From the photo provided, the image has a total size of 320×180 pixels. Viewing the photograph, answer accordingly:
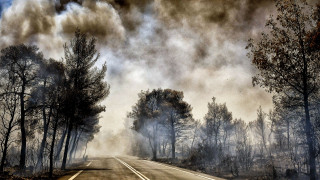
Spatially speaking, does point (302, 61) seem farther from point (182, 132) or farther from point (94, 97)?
point (182, 132)

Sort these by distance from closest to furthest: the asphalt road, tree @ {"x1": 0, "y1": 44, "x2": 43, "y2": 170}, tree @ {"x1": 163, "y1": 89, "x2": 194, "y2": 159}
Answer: the asphalt road → tree @ {"x1": 0, "y1": 44, "x2": 43, "y2": 170} → tree @ {"x1": 163, "y1": 89, "x2": 194, "y2": 159}

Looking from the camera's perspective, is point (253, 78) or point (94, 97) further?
point (94, 97)

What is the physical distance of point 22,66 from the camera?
66.0 feet

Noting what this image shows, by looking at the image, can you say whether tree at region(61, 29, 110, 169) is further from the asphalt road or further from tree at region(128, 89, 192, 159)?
tree at region(128, 89, 192, 159)

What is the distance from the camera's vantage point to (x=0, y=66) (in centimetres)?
1898

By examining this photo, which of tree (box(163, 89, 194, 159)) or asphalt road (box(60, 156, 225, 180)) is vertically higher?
tree (box(163, 89, 194, 159))

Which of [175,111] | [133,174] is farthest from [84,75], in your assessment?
[175,111]

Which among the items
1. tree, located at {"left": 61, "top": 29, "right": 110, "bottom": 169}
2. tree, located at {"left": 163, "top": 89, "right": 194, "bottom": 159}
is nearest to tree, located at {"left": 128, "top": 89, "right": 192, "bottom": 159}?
tree, located at {"left": 163, "top": 89, "right": 194, "bottom": 159}

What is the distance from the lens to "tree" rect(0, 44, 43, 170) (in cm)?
1930

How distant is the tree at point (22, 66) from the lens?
63.3 feet

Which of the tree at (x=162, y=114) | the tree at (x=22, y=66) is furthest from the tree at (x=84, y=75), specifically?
the tree at (x=162, y=114)

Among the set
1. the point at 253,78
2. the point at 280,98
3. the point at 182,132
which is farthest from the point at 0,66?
the point at 182,132

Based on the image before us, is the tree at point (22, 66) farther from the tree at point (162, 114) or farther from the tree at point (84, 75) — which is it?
the tree at point (162, 114)

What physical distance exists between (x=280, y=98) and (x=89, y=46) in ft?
53.2
